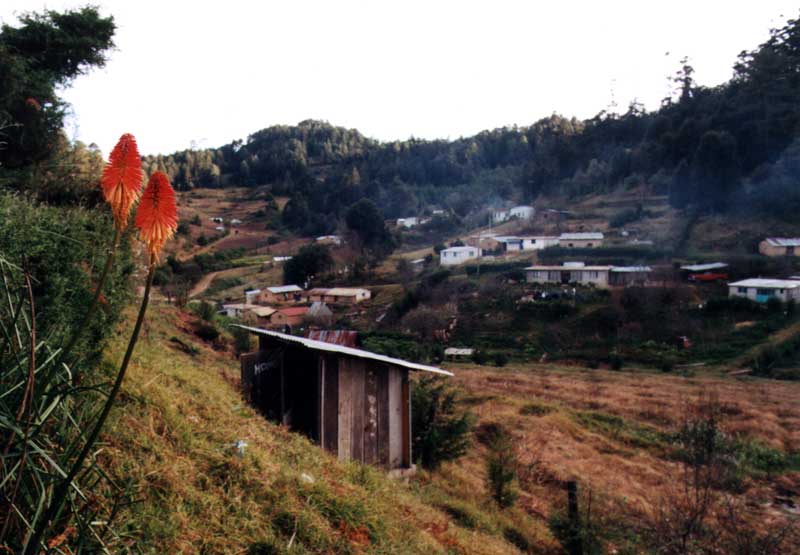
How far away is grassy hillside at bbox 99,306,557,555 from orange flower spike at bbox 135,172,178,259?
1313 millimetres

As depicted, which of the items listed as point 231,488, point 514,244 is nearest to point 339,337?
point 231,488

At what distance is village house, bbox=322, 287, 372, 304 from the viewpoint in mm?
40625

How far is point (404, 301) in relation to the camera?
39.2 m

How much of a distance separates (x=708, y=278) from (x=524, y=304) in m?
13.1

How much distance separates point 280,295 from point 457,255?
17709mm

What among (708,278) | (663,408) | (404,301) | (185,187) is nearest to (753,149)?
(708,278)

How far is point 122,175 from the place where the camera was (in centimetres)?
150

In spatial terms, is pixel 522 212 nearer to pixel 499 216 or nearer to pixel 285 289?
pixel 499 216

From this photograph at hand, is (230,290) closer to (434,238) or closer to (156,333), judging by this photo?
(434,238)

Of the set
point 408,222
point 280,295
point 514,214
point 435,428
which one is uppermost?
point 514,214

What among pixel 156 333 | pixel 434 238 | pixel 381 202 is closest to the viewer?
pixel 156 333

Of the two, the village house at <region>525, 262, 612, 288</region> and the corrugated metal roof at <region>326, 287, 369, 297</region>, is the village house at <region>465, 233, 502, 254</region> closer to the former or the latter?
the village house at <region>525, 262, 612, 288</region>

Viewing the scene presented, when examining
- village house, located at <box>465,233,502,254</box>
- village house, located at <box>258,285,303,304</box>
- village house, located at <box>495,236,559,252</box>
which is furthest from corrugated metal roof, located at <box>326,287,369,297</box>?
village house, located at <box>495,236,559,252</box>

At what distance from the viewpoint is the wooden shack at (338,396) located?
743cm
